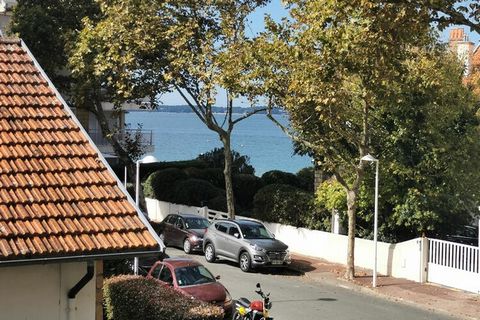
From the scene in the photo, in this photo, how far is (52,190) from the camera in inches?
316

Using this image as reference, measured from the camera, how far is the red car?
50.0 feet

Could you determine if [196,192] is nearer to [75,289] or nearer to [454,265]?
[454,265]

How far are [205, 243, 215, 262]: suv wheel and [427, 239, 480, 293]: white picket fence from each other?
7.60 m

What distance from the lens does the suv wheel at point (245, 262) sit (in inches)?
881

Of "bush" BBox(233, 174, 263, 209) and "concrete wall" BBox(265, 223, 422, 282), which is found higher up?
"bush" BBox(233, 174, 263, 209)

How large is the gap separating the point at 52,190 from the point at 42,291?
1208 millimetres

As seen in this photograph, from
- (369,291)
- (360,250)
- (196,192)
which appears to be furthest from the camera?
(196,192)

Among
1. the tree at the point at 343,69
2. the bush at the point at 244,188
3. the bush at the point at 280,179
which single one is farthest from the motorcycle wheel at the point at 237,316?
the bush at the point at 280,179

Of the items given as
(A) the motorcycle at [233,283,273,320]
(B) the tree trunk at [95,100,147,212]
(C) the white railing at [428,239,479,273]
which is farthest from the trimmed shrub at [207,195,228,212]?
(A) the motorcycle at [233,283,273,320]

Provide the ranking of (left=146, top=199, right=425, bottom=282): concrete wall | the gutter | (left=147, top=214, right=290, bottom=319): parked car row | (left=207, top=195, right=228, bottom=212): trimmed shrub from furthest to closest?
(left=207, top=195, right=228, bottom=212): trimmed shrub → (left=146, top=199, right=425, bottom=282): concrete wall → (left=147, top=214, right=290, bottom=319): parked car row → the gutter

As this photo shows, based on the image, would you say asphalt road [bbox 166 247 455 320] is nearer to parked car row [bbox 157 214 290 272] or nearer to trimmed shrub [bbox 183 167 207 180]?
parked car row [bbox 157 214 290 272]

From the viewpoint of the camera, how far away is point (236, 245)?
22.9 m

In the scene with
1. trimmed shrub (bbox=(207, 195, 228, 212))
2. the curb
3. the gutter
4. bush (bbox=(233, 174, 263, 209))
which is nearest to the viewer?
the gutter

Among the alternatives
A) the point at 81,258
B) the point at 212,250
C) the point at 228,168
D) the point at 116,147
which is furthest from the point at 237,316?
the point at 116,147
